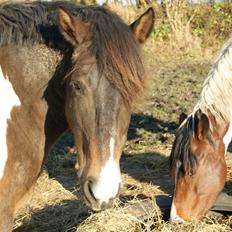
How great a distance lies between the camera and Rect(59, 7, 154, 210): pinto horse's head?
9.27 feet

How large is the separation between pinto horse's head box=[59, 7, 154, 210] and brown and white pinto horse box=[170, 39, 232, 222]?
129 centimetres

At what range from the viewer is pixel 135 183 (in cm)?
561

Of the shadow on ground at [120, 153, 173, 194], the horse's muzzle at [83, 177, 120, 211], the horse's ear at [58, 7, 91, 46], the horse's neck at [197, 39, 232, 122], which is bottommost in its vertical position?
the shadow on ground at [120, 153, 173, 194]

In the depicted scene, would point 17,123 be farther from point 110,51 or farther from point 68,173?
point 68,173

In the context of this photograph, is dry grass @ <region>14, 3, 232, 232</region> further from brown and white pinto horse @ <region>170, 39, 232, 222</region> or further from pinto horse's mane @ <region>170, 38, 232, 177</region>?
pinto horse's mane @ <region>170, 38, 232, 177</region>

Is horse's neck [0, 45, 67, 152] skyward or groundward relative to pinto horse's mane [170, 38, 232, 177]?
skyward

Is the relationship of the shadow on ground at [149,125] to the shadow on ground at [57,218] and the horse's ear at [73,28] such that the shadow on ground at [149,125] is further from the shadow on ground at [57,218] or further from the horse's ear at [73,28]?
the horse's ear at [73,28]

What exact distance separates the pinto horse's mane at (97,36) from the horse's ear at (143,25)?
0.10m

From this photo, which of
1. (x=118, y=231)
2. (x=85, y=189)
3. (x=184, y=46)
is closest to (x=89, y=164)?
(x=85, y=189)

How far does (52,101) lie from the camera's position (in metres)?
3.13

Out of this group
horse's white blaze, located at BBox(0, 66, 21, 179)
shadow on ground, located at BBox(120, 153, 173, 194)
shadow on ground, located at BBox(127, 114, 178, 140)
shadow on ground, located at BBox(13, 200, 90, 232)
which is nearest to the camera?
horse's white blaze, located at BBox(0, 66, 21, 179)

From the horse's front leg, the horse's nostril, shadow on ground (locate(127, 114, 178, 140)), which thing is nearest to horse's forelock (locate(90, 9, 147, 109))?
the horse's nostril

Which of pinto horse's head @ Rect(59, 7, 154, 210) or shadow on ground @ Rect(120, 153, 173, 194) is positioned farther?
shadow on ground @ Rect(120, 153, 173, 194)

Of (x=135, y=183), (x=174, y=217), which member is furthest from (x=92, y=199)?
Answer: (x=135, y=183)
